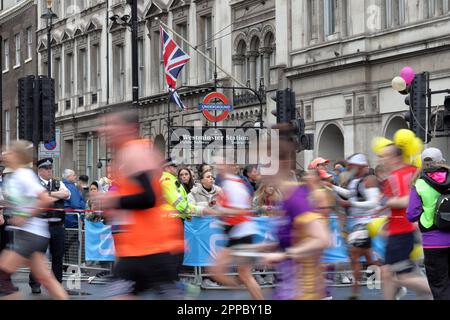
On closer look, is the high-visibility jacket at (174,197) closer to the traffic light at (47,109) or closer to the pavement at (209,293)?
the pavement at (209,293)

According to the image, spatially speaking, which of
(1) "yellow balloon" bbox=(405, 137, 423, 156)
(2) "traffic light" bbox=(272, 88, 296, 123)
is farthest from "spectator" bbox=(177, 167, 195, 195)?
(1) "yellow balloon" bbox=(405, 137, 423, 156)

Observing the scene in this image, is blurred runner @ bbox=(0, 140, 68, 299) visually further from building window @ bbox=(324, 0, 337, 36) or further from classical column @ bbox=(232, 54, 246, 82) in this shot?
classical column @ bbox=(232, 54, 246, 82)

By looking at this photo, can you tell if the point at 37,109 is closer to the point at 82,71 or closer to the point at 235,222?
the point at 235,222

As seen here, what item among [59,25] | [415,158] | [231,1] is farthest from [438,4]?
[59,25]

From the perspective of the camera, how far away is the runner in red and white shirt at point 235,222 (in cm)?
1187

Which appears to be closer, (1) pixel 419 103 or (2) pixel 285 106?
(1) pixel 419 103

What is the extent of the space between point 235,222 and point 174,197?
3.99 m

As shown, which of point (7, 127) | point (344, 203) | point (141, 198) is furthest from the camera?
point (7, 127)

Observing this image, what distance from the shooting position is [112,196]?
8562 millimetres

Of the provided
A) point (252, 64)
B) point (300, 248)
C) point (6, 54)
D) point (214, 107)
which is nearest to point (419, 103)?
point (214, 107)

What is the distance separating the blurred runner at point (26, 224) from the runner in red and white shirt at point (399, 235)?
3.48 metres

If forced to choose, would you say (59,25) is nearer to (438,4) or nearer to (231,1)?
(231,1)

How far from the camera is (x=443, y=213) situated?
439 inches

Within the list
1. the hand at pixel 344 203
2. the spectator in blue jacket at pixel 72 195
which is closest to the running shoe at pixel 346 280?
the hand at pixel 344 203
